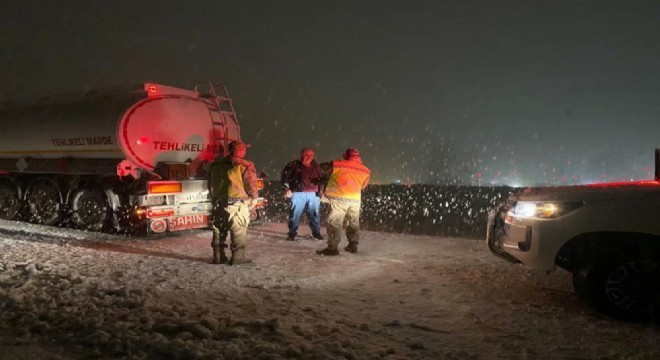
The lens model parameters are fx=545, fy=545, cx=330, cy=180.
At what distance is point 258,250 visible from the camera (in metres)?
8.99

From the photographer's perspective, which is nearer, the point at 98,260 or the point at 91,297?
the point at 91,297

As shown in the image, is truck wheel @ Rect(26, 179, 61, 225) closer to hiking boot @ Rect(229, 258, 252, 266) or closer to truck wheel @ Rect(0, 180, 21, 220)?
truck wheel @ Rect(0, 180, 21, 220)

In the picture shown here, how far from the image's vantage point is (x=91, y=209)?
1189cm

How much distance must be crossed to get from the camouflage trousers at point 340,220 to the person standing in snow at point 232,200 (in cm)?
141

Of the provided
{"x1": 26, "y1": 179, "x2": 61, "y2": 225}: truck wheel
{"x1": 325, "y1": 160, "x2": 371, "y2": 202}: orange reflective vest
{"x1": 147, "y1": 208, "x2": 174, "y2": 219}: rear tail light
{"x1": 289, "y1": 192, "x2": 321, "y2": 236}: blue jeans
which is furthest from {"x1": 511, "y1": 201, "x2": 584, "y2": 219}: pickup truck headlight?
{"x1": 26, "y1": 179, "x2": 61, "y2": 225}: truck wheel

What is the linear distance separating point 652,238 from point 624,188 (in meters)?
0.50

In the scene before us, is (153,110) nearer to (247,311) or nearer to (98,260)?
(98,260)

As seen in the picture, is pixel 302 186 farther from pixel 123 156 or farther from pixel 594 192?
pixel 594 192

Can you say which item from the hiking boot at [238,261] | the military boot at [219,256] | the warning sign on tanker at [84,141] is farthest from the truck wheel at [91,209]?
the hiking boot at [238,261]

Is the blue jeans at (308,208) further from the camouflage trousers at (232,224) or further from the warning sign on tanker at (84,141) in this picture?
the warning sign on tanker at (84,141)

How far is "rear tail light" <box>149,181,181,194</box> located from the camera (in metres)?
10.2

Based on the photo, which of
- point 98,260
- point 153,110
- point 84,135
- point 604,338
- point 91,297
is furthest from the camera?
point 84,135

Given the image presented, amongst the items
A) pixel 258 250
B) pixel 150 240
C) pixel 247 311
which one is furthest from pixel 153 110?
pixel 247 311

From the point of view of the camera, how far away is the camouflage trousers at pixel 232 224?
7.63 meters
